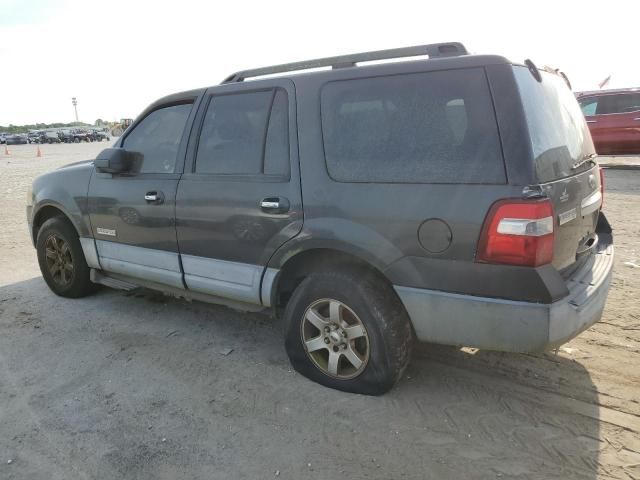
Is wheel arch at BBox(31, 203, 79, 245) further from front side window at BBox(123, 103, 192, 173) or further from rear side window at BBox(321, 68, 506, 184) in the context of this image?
rear side window at BBox(321, 68, 506, 184)

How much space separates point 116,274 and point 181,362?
1.35 meters

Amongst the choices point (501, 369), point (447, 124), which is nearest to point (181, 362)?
point (501, 369)

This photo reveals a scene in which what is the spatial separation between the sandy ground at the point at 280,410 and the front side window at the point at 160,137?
1.37m

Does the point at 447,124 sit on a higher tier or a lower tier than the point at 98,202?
higher

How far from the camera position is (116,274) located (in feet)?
14.7

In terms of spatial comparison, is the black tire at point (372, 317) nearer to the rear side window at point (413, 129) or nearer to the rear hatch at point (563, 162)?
the rear side window at point (413, 129)

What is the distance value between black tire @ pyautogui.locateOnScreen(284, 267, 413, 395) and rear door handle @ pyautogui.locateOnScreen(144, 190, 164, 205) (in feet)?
4.57

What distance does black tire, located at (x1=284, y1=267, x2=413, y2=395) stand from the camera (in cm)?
285

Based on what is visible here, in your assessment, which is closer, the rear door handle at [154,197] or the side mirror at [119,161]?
the rear door handle at [154,197]

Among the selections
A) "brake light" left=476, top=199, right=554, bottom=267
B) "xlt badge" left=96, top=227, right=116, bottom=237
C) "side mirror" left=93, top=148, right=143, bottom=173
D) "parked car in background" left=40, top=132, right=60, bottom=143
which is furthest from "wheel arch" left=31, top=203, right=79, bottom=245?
"parked car in background" left=40, top=132, right=60, bottom=143

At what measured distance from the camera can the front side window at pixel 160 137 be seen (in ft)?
12.6

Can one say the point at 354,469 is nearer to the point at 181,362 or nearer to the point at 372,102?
the point at 181,362

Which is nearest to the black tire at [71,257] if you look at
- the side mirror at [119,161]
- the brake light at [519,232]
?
the side mirror at [119,161]

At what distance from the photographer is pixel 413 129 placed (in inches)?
105
